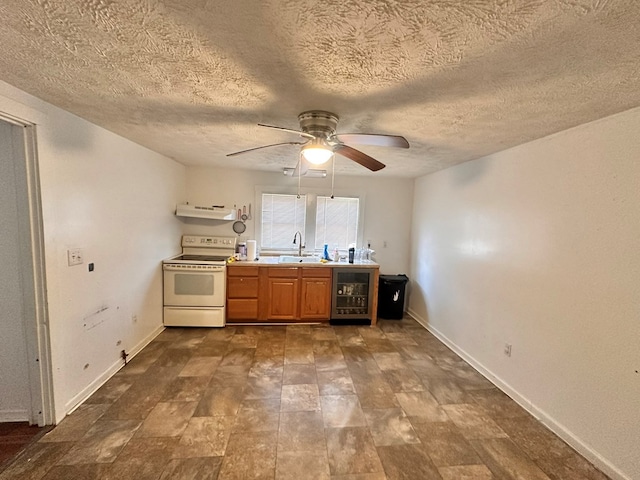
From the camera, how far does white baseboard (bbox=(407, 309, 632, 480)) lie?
5.96ft

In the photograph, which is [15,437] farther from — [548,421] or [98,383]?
[548,421]

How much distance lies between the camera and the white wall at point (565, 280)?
1763 millimetres

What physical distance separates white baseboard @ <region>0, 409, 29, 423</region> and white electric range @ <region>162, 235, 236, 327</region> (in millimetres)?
1802

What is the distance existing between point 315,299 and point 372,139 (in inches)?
110

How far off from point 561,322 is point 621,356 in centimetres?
41

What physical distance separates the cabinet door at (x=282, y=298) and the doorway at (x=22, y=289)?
2.41 meters

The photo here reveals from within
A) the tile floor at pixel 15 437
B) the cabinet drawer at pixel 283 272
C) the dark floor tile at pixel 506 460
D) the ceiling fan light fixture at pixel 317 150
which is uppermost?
the ceiling fan light fixture at pixel 317 150

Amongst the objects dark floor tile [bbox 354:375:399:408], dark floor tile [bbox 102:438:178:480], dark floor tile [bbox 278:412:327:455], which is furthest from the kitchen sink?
dark floor tile [bbox 102:438:178:480]

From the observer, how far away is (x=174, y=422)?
2145 mm

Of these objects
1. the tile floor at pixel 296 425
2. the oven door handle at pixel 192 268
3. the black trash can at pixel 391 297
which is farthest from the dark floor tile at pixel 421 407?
the oven door handle at pixel 192 268

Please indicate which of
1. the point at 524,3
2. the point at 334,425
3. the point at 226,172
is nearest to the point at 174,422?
the point at 334,425

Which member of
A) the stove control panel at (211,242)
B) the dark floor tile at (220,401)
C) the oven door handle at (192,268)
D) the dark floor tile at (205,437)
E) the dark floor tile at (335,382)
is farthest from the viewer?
the stove control panel at (211,242)

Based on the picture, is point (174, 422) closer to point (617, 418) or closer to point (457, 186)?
point (617, 418)

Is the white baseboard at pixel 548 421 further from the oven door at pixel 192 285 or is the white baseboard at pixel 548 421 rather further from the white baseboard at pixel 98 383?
the white baseboard at pixel 98 383
